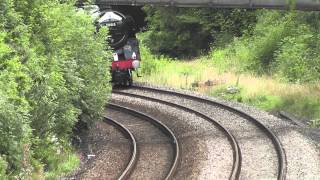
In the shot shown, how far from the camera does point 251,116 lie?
2072 cm

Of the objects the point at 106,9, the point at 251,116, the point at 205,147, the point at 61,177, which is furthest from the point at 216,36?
the point at 61,177

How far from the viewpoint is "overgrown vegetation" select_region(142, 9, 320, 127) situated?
2395cm

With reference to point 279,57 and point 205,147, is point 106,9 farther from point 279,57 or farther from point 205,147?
point 205,147

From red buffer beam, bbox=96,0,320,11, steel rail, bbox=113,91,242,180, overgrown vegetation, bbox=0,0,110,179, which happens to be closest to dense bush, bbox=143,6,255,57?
red buffer beam, bbox=96,0,320,11

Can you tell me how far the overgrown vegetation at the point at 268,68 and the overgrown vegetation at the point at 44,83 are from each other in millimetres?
8052

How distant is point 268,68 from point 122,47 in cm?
943

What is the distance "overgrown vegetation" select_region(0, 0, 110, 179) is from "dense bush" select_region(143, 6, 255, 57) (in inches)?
1091

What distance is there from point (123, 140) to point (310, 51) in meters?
14.6

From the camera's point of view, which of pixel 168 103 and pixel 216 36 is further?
pixel 216 36

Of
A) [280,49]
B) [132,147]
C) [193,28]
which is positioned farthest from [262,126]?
[193,28]

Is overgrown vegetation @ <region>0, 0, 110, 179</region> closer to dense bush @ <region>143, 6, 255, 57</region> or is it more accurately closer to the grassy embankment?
the grassy embankment

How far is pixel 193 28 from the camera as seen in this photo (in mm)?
47844

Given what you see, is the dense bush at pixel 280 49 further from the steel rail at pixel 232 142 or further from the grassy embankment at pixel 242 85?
the steel rail at pixel 232 142

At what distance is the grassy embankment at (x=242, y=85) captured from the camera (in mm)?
22641
